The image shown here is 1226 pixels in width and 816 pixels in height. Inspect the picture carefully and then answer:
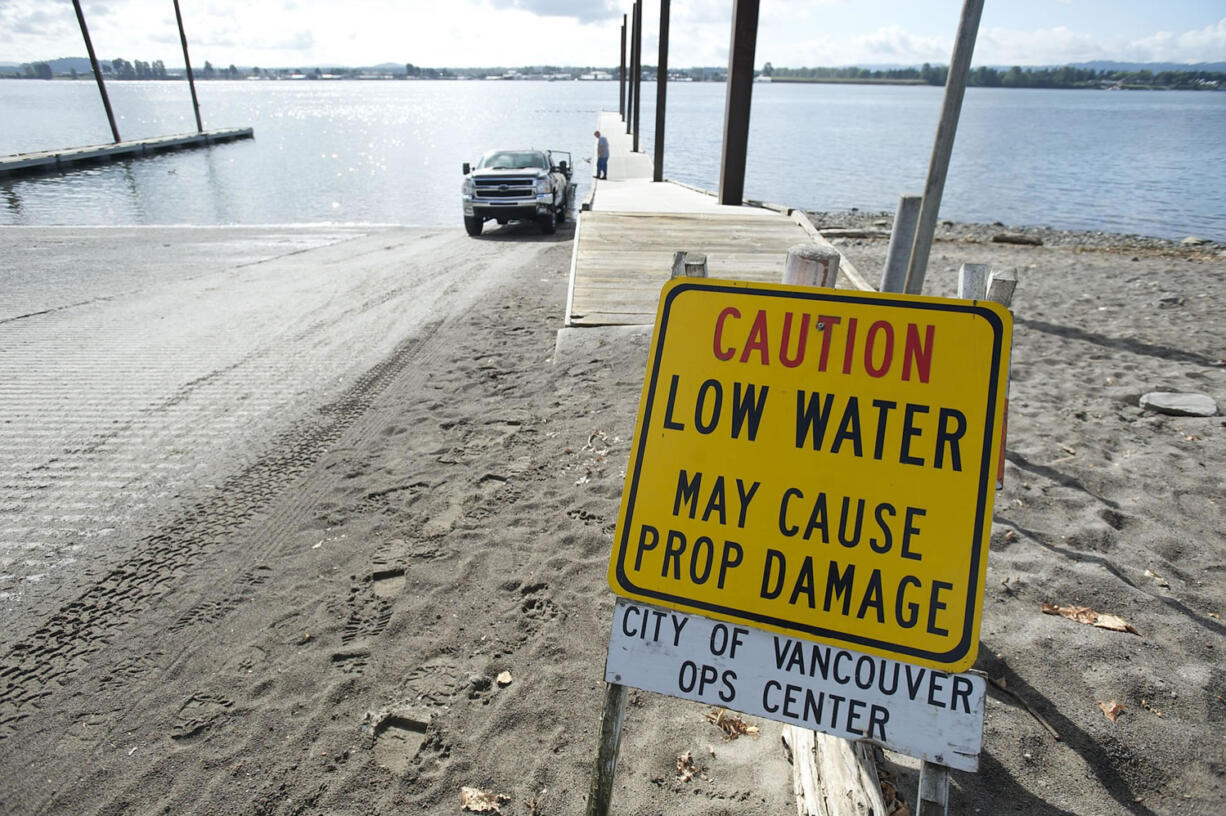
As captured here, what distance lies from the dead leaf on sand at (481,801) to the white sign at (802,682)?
41.8 inches

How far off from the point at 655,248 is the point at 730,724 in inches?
315

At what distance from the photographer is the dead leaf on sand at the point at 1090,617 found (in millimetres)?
3402

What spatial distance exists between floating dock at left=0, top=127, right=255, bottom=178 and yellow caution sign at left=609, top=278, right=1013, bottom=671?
138 feet

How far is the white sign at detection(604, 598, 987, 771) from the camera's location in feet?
5.93

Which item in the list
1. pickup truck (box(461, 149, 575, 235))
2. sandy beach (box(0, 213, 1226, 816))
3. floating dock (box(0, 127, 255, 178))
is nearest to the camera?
sandy beach (box(0, 213, 1226, 816))

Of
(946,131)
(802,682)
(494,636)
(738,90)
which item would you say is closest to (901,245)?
(946,131)

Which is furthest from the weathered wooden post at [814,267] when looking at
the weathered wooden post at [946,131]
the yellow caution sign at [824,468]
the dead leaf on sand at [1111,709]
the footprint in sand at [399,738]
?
the weathered wooden post at [946,131]

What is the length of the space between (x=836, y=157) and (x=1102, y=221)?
2523 cm

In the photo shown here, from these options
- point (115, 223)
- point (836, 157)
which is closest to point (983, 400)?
point (115, 223)

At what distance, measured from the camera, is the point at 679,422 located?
7.11ft

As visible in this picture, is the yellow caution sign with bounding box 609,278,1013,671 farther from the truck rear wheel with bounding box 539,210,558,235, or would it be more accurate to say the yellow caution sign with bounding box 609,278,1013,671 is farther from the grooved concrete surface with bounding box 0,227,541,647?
the truck rear wheel with bounding box 539,210,558,235

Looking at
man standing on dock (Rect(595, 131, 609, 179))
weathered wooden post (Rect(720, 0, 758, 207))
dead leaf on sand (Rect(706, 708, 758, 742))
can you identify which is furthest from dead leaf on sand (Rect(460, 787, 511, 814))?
man standing on dock (Rect(595, 131, 609, 179))

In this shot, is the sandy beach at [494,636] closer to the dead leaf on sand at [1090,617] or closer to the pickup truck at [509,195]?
the dead leaf on sand at [1090,617]

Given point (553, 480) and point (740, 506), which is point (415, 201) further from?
point (740, 506)
